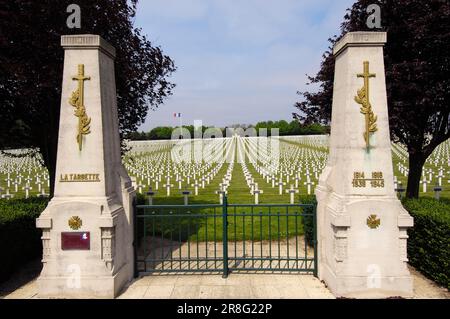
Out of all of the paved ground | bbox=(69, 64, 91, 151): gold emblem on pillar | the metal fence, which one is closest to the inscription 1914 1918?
the metal fence

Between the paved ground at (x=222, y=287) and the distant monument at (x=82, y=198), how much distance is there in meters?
0.66

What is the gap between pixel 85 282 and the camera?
6.40 metres

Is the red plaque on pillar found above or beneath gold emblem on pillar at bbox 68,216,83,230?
beneath

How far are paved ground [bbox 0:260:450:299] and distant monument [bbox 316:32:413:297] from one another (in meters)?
0.64

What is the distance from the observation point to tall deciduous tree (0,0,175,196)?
338 inches

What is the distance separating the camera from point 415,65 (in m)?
8.65

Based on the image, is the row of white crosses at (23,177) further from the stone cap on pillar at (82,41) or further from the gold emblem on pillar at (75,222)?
the stone cap on pillar at (82,41)

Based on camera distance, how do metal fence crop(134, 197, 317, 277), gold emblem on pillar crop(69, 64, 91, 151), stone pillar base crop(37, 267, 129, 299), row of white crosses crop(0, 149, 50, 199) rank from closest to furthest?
stone pillar base crop(37, 267, 129, 299), gold emblem on pillar crop(69, 64, 91, 151), metal fence crop(134, 197, 317, 277), row of white crosses crop(0, 149, 50, 199)

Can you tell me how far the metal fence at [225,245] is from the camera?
294 inches

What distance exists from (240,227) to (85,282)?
6.44m

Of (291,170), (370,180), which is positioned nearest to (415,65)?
(370,180)

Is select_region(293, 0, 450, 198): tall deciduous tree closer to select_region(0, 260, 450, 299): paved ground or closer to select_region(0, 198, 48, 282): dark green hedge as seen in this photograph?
select_region(0, 260, 450, 299): paved ground

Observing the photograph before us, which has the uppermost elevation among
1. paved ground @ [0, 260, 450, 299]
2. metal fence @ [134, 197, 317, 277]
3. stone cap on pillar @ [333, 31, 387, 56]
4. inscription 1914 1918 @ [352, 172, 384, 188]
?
stone cap on pillar @ [333, 31, 387, 56]

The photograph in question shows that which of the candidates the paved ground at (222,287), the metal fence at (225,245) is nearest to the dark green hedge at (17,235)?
the paved ground at (222,287)
